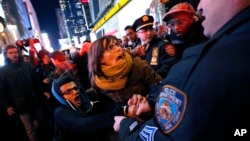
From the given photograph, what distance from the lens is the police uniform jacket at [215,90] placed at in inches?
27.7

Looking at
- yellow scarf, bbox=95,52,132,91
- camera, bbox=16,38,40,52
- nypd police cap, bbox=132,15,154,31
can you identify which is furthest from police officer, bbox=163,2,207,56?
camera, bbox=16,38,40,52

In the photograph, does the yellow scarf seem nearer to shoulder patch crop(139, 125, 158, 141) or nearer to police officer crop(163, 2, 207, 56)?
police officer crop(163, 2, 207, 56)

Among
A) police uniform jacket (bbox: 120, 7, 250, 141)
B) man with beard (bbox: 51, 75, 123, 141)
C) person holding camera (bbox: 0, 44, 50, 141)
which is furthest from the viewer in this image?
person holding camera (bbox: 0, 44, 50, 141)

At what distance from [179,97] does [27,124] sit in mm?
4276

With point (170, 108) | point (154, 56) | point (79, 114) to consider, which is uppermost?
point (170, 108)

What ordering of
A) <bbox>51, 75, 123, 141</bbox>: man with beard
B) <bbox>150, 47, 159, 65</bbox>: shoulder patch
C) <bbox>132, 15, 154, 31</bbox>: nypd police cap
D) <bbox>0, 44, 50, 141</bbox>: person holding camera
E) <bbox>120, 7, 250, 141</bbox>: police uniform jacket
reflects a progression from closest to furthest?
<bbox>120, 7, 250, 141</bbox>: police uniform jacket, <bbox>51, 75, 123, 141</bbox>: man with beard, <bbox>150, 47, 159, 65</bbox>: shoulder patch, <bbox>132, 15, 154, 31</bbox>: nypd police cap, <bbox>0, 44, 50, 141</bbox>: person holding camera

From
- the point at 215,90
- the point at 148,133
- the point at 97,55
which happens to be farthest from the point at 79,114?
the point at 215,90

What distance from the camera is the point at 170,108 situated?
0.84m

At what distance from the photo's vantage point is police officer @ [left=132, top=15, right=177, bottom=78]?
118 inches

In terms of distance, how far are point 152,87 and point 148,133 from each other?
0.79 meters

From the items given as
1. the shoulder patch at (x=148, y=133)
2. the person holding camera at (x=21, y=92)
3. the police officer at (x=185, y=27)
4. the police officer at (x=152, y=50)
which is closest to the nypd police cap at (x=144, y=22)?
the police officer at (x=152, y=50)

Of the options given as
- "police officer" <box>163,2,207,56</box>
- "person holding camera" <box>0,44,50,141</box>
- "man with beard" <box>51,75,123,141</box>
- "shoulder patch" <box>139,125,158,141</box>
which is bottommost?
"person holding camera" <box>0,44,50,141</box>

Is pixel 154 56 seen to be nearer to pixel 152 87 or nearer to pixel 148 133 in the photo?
pixel 152 87

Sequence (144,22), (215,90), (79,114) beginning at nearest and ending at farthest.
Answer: (215,90), (79,114), (144,22)
